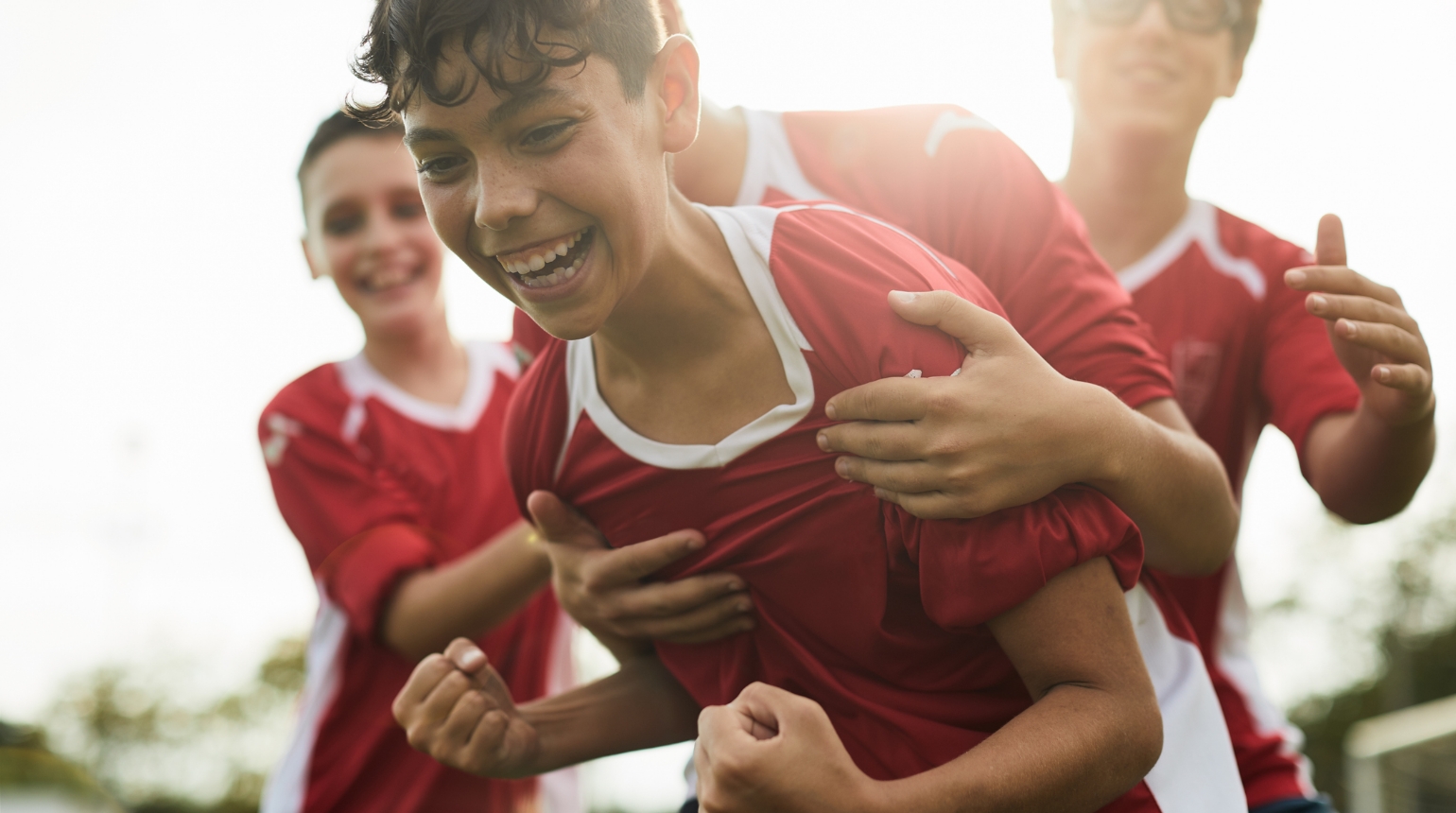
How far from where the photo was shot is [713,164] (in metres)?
2.12

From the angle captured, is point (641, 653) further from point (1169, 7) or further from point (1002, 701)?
point (1169, 7)

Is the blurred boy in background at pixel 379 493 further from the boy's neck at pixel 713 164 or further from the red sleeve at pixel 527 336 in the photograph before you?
the boy's neck at pixel 713 164

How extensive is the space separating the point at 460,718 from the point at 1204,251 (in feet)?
5.75

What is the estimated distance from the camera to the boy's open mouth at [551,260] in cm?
145

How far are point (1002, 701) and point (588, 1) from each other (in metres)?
1.03

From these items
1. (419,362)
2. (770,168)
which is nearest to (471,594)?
(419,362)

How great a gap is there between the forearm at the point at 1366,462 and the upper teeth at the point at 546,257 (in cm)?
137

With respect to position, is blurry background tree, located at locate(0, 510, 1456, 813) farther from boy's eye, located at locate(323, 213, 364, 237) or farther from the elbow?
the elbow

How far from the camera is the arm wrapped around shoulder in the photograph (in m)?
1.32

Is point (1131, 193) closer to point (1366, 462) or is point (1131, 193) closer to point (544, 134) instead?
point (1366, 462)

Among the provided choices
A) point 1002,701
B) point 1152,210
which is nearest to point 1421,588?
point 1152,210

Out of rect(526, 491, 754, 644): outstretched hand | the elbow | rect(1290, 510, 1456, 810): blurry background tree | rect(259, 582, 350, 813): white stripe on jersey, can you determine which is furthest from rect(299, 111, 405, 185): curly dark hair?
rect(1290, 510, 1456, 810): blurry background tree

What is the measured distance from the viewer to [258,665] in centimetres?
1711

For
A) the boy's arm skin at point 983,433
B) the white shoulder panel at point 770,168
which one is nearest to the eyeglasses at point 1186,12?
the white shoulder panel at point 770,168
